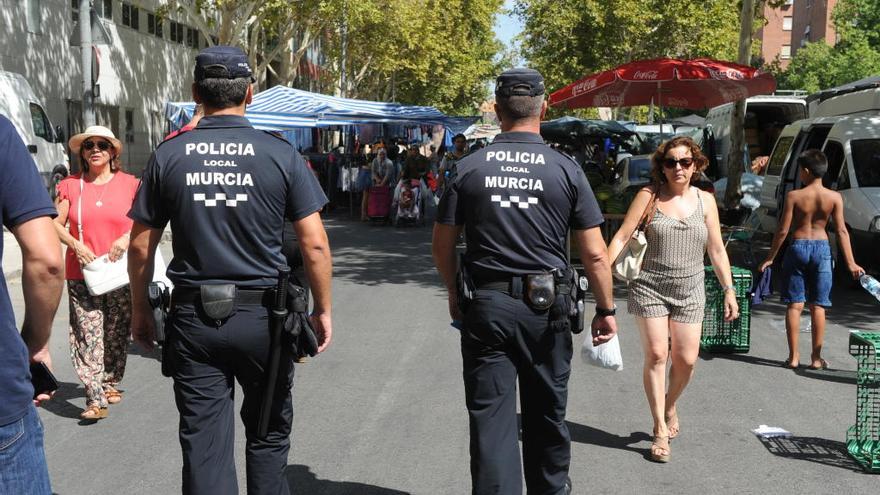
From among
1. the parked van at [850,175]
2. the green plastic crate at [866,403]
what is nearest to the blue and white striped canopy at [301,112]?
the parked van at [850,175]

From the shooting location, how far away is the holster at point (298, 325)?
12.1 feet

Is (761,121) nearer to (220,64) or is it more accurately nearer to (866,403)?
(866,403)

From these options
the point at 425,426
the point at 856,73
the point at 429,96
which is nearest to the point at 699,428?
the point at 425,426

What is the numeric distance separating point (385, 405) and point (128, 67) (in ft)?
92.1

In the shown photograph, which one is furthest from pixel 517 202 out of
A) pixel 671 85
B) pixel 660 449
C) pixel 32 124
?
pixel 32 124

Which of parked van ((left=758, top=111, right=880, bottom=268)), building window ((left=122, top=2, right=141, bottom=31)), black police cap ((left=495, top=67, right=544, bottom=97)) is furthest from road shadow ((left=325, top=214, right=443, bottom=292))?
building window ((left=122, top=2, right=141, bottom=31))

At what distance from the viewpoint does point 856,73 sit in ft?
155

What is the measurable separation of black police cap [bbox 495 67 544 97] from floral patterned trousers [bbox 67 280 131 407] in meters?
3.38

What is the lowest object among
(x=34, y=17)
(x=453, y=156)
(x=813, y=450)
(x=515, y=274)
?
(x=813, y=450)

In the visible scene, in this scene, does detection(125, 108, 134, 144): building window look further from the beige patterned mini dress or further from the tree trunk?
the beige patterned mini dress

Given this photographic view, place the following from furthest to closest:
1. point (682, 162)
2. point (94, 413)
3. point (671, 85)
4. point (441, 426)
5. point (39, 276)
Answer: point (671, 85)
point (94, 413)
point (441, 426)
point (682, 162)
point (39, 276)

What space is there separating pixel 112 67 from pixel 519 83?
2911 centimetres

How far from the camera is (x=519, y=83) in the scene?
4020 mm

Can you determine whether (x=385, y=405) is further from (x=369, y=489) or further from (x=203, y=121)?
(x=203, y=121)
